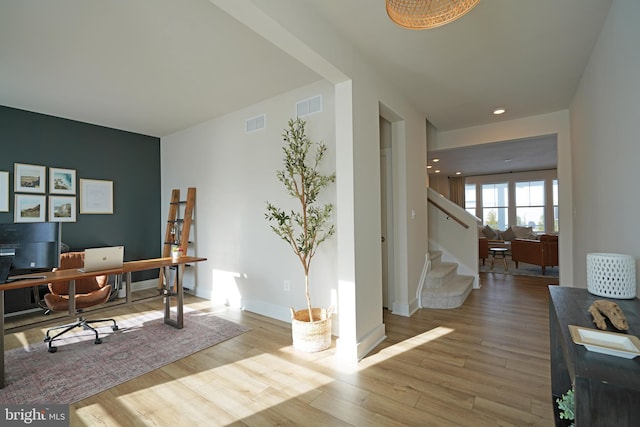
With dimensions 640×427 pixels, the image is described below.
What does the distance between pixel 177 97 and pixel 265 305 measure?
2781 mm

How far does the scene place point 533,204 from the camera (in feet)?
31.7

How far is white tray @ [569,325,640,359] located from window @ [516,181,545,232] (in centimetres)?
1048

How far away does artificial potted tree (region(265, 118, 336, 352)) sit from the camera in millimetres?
2637

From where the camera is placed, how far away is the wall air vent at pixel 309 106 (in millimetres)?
3180

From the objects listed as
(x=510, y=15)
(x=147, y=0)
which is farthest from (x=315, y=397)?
(x=510, y=15)

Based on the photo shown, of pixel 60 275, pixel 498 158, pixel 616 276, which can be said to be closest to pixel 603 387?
pixel 616 276

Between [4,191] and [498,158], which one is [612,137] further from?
[4,191]

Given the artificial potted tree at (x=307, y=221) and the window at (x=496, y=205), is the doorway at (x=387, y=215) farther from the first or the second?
the window at (x=496, y=205)

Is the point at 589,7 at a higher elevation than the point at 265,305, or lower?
higher

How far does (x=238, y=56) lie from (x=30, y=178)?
3525 millimetres

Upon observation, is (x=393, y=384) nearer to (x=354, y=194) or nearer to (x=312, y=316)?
(x=312, y=316)

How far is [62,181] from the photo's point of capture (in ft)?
13.7

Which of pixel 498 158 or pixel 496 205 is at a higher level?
pixel 498 158

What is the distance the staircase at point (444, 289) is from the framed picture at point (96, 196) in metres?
4.97
